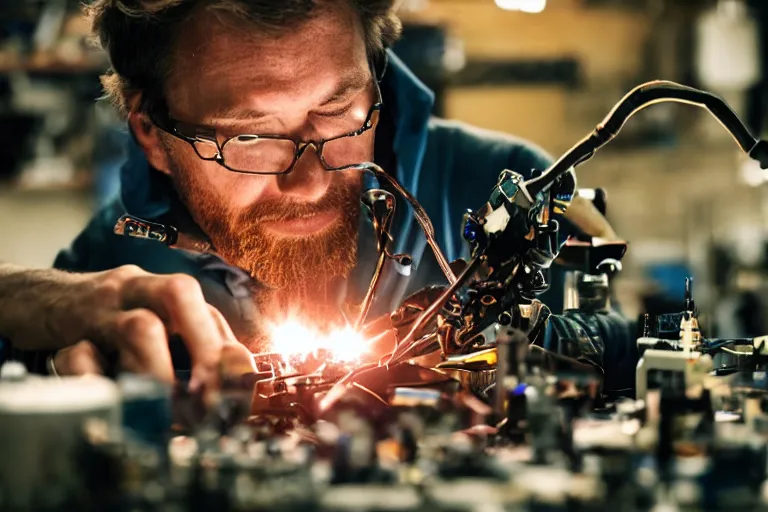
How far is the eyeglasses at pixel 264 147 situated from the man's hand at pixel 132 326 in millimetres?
146

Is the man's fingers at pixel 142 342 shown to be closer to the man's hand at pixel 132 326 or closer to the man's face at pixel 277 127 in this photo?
the man's hand at pixel 132 326

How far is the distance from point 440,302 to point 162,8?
466mm

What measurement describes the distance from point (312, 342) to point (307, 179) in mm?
186

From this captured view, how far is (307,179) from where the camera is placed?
1.06 metres

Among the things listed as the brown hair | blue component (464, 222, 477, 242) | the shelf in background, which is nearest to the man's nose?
the brown hair

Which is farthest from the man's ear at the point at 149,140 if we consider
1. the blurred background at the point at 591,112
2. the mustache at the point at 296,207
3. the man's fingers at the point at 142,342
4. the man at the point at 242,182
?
the blurred background at the point at 591,112

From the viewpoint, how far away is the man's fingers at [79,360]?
3.19ft

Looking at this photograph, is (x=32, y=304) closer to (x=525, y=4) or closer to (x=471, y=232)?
(x=471, y=232)

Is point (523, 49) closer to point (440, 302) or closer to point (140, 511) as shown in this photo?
point (440, 302)

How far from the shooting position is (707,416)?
70 centimetres

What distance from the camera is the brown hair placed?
1.02 m

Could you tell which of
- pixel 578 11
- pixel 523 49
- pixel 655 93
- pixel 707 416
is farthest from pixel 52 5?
pixel 707 416

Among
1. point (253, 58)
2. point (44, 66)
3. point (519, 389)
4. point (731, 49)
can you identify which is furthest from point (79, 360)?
point (731, 49)

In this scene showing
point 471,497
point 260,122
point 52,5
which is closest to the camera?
point 471,497
